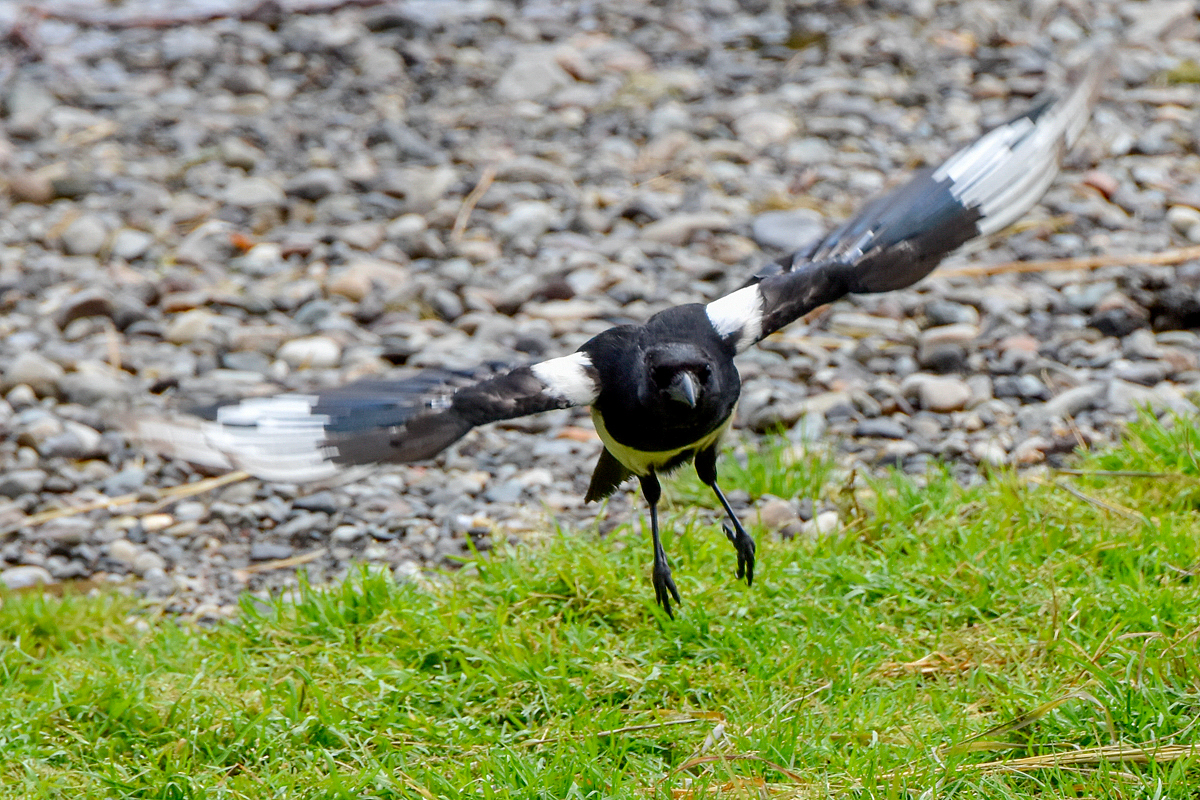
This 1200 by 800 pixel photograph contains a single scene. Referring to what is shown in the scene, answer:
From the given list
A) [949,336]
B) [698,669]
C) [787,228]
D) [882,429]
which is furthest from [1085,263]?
[698,669]

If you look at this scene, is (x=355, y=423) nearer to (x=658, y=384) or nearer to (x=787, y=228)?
(x=658, y=384)

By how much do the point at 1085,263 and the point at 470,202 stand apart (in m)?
3.01

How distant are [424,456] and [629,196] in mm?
4137

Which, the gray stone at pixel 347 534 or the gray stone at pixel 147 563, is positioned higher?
the gray stone at pixel 347 534

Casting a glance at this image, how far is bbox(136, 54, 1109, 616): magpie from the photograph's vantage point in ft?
10.2

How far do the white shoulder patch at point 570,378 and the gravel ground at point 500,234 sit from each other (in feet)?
1.51

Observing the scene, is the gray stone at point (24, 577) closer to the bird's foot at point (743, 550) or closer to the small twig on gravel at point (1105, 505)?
the bird's foot at point (743, 550)

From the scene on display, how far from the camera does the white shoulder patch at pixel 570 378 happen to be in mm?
3201

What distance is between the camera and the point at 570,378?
3242 millimetres

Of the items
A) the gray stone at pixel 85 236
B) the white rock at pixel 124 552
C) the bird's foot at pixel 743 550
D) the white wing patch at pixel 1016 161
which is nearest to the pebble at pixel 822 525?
the bird's foot at pixel 743 550

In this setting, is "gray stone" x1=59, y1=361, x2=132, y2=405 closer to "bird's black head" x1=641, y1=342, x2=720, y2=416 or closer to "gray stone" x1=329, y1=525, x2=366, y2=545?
"gray stone" x1=329, y1=525, x2=366, y2=545

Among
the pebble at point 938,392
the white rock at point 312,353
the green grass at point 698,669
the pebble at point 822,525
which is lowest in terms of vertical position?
the white rock at point 312,353

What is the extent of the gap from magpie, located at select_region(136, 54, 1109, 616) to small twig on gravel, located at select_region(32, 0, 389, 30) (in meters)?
6.52

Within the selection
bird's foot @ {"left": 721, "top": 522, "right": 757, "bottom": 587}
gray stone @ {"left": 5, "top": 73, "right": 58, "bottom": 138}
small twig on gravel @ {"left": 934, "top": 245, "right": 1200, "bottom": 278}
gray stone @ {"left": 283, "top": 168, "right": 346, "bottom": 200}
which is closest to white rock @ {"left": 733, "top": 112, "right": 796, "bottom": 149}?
small twig on gravel @ {"left": 934, "top": 245, "right": 1200, "bottom": 278}
